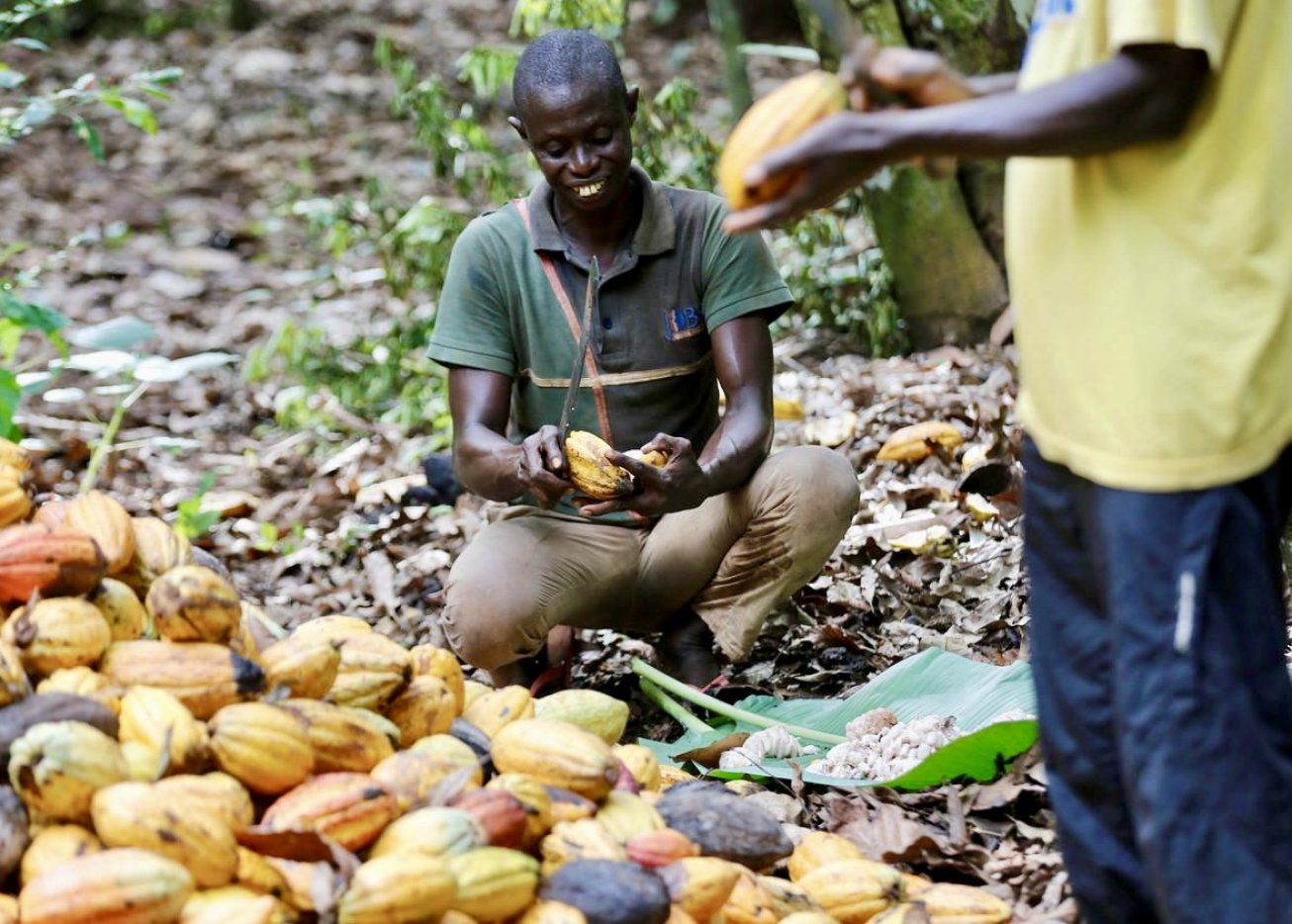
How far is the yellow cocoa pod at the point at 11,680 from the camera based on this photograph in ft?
7.26

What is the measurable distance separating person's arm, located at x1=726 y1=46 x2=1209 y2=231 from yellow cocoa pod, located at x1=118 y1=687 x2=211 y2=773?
1135mm

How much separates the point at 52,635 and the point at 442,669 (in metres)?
0.65

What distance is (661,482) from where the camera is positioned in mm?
3195

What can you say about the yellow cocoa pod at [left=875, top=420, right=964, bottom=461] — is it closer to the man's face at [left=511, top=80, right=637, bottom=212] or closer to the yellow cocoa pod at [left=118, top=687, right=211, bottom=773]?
the man's face at [left=511, top=80, right=637, bottom=212]

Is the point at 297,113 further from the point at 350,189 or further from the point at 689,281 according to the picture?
the point at 689,281

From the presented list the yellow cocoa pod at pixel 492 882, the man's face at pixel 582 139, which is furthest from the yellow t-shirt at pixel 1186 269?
the man's face at pixel 582 139

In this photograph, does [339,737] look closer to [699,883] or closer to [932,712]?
[699,883]

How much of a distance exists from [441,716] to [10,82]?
228cm

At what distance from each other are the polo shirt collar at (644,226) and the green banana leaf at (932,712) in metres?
1.04

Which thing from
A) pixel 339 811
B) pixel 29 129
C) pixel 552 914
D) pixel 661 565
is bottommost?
pixel 661 565

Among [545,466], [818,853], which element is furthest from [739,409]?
[818,853]

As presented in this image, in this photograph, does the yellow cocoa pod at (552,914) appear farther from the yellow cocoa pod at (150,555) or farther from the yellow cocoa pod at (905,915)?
the yellow cocoa pod at (150,555)

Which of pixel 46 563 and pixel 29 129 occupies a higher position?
pixel 29 129

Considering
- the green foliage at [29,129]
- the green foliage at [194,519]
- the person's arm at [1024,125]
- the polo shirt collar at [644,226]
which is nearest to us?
the person's arm at [1024,125]
